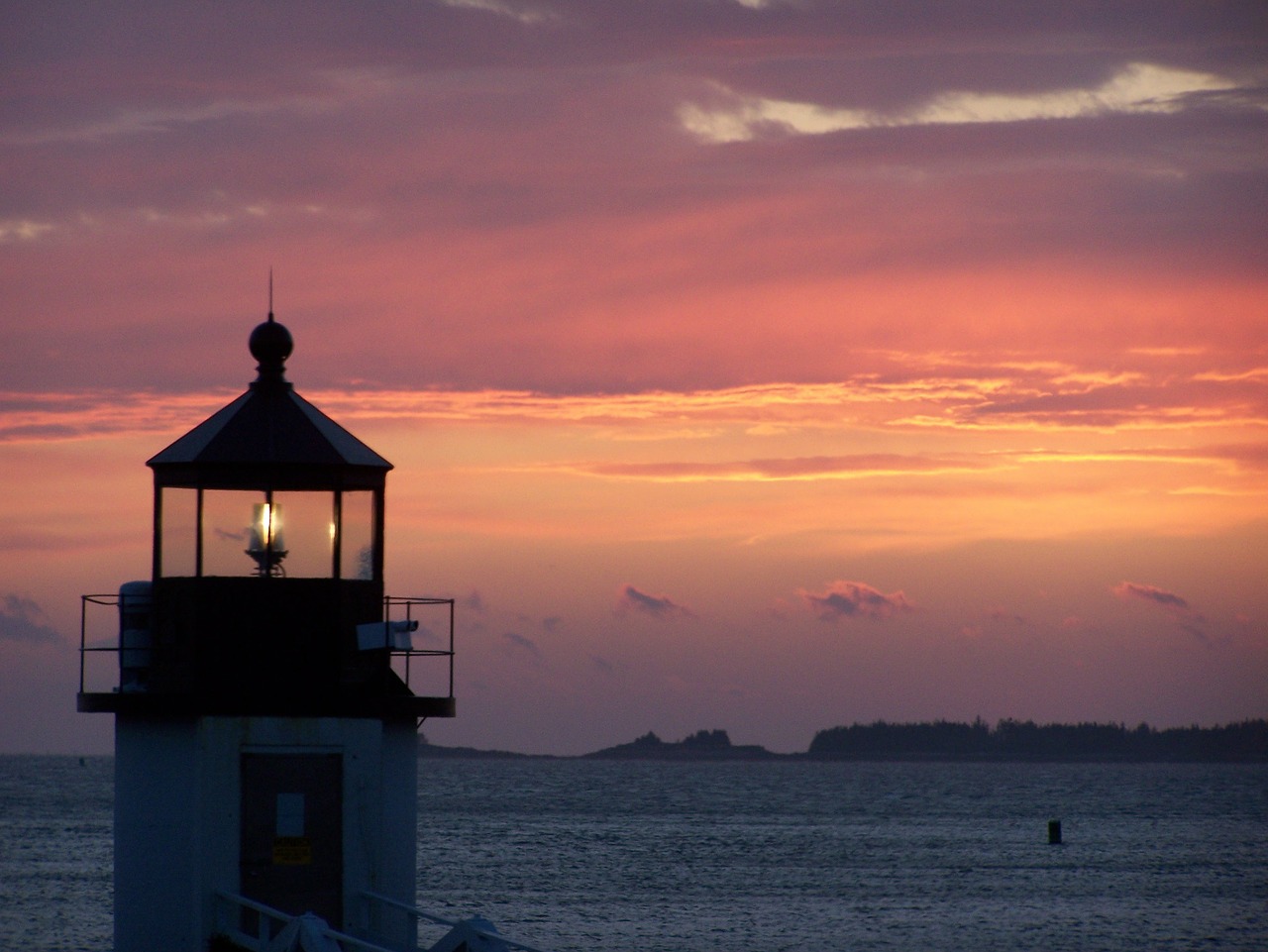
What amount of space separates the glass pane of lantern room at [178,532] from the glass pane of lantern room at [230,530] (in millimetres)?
78

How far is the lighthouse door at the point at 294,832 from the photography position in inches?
594

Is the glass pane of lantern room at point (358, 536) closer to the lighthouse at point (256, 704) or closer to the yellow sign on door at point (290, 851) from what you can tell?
the lighthouse at point (256, 704)

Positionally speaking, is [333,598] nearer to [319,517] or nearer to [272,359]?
[319,517]

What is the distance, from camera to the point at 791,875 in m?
62.6

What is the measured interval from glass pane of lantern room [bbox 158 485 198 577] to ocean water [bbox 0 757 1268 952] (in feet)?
79.6

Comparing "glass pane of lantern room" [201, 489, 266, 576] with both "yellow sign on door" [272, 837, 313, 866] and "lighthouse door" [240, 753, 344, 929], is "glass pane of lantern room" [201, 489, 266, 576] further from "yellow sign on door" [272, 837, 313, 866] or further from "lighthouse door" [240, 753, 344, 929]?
"yellow sign on door" [272, 837, 313, 866]

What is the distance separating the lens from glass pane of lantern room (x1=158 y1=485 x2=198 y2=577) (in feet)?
49.7

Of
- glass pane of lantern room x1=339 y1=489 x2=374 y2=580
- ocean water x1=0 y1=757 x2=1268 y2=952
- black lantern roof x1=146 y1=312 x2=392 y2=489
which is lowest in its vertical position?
ocean water x1=0 y1=757 x2=1268 y2=952

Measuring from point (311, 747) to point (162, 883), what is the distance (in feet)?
5.65

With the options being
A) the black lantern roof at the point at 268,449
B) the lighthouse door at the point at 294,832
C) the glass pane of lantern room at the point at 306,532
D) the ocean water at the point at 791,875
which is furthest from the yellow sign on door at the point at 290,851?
the ocean water at the point at 791,875

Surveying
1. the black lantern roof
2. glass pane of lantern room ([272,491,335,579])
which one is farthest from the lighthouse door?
the black lantern roof

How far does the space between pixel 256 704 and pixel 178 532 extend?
1.67 metres

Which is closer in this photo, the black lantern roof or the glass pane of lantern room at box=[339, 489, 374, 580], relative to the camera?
the black lantern roof

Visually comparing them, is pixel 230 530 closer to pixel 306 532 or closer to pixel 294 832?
pixel 306 532
